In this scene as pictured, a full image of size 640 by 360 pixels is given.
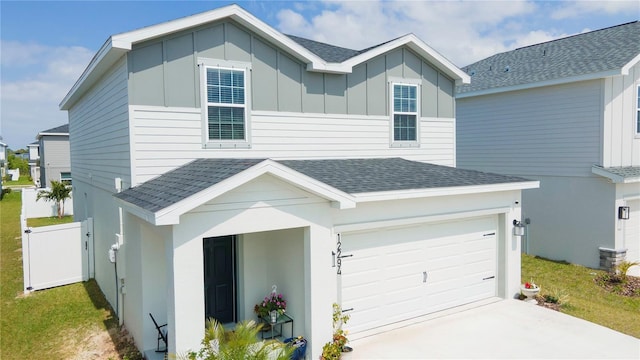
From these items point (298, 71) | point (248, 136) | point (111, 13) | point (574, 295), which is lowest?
point (574, 295)

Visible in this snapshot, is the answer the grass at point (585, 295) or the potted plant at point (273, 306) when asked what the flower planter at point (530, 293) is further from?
the potted plant at point (273, 306)

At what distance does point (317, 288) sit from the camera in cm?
722

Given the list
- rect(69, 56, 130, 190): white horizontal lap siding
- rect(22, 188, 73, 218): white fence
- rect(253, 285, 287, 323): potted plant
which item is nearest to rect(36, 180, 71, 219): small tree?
rect(22, 188, 73, 218): white fence

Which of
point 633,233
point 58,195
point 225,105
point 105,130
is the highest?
point 225,105

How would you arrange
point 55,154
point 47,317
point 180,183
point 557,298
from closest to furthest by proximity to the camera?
point 180,183
point 47,317
point 557,298
point 55,154

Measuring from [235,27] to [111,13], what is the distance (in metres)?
6.95

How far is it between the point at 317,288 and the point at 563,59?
1373 cm

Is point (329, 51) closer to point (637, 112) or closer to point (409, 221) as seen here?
point (409, 221)

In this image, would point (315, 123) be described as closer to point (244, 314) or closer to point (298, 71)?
point (298, 71)

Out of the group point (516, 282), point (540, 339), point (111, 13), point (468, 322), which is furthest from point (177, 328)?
point (111, 13)

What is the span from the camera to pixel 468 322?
29.0 ft

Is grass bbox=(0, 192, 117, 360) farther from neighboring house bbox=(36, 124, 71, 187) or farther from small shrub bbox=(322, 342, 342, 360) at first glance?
neighboring house bbox=(36, 124, 71, 187)

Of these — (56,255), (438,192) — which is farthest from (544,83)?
(56,255)

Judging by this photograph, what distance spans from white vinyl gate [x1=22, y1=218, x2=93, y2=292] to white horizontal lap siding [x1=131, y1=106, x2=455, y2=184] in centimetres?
562
